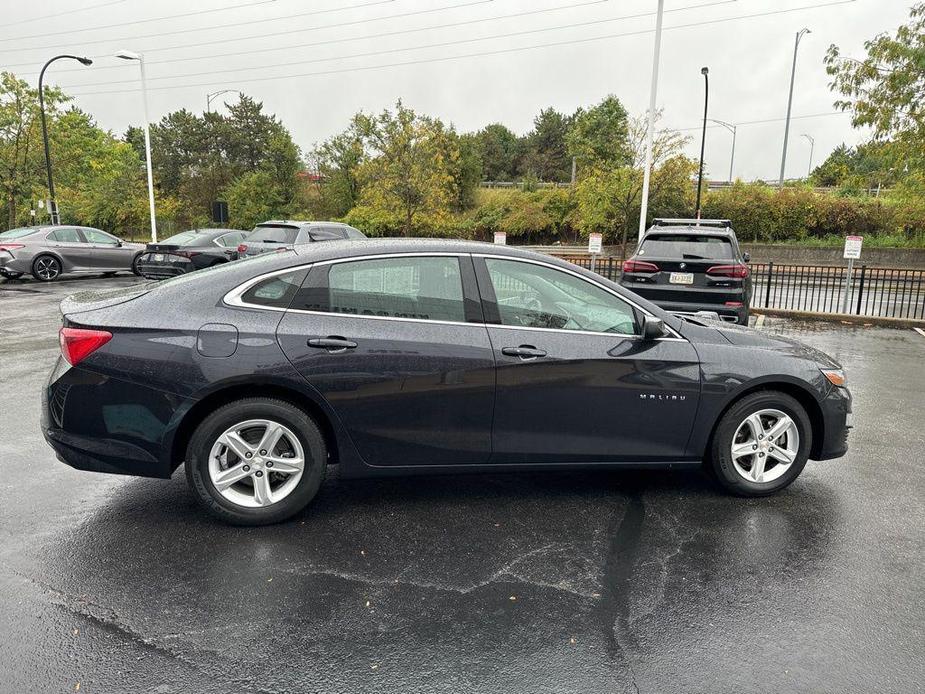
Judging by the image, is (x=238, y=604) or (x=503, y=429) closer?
(x=238, y=604)

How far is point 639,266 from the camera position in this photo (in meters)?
9.74

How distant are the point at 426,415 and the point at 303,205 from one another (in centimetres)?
5484

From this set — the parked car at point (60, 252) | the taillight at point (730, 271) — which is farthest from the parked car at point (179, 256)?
the taillight at point (730, 271)

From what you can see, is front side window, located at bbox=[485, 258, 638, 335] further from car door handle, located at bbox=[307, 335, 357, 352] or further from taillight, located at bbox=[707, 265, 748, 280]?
taillight, located at bbox=[707, 265, 748, 280]

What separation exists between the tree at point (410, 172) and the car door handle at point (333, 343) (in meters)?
30.7

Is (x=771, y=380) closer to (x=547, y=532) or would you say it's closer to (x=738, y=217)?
(x=547, y=532)

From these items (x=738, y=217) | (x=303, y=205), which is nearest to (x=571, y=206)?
(x=738, y=217)

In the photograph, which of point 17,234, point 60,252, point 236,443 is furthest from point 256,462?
point 17,234

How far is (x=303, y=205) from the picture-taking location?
184 feet

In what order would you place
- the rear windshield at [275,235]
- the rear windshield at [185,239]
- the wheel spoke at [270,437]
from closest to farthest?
the wheel spoke at [270,437], the rear windshield at [275,235], the rear windshield at [185,239]

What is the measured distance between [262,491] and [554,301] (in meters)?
2.05

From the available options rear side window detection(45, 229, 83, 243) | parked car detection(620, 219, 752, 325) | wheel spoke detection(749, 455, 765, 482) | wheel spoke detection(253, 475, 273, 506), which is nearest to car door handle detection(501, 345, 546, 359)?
wheel spoke detection(253, 475, 273, 506)

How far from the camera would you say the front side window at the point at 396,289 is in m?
3.98

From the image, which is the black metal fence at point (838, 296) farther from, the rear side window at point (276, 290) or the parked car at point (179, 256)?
the rear side window at point (276, 290)
